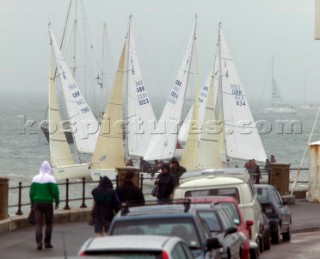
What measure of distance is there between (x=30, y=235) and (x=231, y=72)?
5083cm

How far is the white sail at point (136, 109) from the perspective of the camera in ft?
247

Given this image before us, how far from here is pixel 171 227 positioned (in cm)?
1513

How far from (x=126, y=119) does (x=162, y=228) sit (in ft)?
202

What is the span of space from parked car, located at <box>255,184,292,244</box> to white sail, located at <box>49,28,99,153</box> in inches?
2028

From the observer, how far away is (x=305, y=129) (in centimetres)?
18388

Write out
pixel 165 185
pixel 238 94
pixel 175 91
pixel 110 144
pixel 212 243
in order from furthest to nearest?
1. pixel 175 91
2. pixel 238 94
3. pixel 110 144
4. pixel 165 185
5. pixel 212 243

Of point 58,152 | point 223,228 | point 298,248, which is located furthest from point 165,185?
point 58,152

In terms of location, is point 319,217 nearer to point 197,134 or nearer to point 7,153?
point 197,134

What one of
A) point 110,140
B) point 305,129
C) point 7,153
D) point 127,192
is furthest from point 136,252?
point 305,129

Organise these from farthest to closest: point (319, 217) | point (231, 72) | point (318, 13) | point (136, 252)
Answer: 1. point (231, 72)
2. point (318, 13)
3. point (319, 217)
4. point (136, 252)

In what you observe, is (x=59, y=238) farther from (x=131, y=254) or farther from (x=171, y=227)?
(x=131, y=254)

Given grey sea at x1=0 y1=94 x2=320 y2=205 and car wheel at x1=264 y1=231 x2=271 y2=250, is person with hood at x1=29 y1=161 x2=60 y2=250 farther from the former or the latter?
grey sea at x1=0 y1=94 x2=320 y2=205

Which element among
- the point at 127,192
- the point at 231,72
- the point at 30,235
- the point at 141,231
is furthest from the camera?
the point at 231,72

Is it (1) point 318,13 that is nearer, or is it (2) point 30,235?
(2) point 30,235
